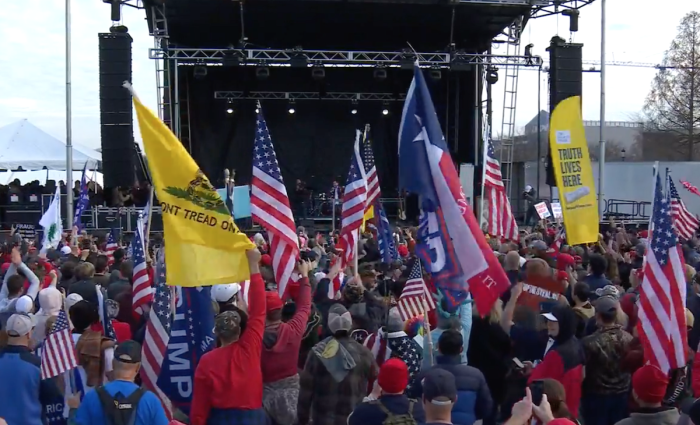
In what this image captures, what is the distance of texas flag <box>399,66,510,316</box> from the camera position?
4.61 m

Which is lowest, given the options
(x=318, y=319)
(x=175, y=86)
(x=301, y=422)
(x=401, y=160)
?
(x=301, y=422)

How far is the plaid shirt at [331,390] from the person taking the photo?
4.80 meters

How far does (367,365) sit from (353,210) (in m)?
4.14

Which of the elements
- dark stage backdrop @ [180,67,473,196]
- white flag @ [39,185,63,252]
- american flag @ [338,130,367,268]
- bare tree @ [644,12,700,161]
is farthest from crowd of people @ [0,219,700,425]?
bare tree @ [644,12,700,161]

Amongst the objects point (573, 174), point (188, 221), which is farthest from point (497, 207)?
point (188, 221)

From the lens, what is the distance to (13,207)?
2047cm

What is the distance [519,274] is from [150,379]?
3.18 m

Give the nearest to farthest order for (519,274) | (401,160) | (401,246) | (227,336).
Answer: (227,336) < (401,160) < (519,274) < (401,246)

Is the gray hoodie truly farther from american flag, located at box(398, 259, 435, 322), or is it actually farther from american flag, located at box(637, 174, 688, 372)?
american flag, located at box(398, 259, 435, 322)

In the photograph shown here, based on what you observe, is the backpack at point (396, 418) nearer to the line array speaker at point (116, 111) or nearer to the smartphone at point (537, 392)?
the smartphone at point (537, 392)

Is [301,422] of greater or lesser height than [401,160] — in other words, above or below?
below

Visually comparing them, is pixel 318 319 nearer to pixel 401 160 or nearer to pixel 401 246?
pixel 401 160

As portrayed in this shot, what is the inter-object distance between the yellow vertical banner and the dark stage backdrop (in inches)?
522

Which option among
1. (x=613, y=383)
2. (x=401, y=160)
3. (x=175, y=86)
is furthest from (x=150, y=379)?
(x=175, y=86)
